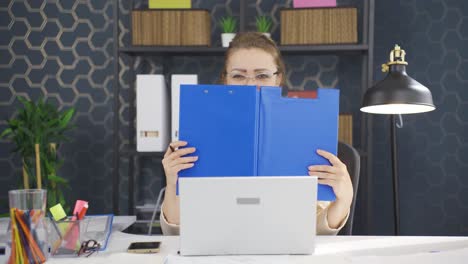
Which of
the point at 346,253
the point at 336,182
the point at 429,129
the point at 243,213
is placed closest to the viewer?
the point at 243,213

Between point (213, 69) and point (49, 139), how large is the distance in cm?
96

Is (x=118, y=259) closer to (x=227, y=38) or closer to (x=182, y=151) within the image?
(x=182, y=151)

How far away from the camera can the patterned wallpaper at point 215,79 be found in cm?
262

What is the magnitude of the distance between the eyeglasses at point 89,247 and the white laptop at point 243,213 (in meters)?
0.26

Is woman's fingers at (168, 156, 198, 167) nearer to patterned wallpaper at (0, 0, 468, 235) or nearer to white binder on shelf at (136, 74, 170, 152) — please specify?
white binder on shelf at (136, 74, 170, 152)

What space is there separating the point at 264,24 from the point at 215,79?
449 mm

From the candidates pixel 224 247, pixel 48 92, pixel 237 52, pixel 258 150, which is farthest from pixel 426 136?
pixel 48 92

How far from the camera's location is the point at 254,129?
3.58ft

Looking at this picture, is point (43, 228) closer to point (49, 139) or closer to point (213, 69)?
point (49, 139)

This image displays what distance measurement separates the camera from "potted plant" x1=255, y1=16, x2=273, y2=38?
2.42m

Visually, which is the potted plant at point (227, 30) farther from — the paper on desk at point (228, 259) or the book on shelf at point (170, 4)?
the paper on desk at point (228, 259)

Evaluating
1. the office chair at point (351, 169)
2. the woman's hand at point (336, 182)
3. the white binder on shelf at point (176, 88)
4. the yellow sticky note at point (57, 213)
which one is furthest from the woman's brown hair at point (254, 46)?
the yellow sticky note at point (57, 213)

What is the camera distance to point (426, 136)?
2.63 metres

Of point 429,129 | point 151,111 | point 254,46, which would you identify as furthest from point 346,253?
point 429,129
